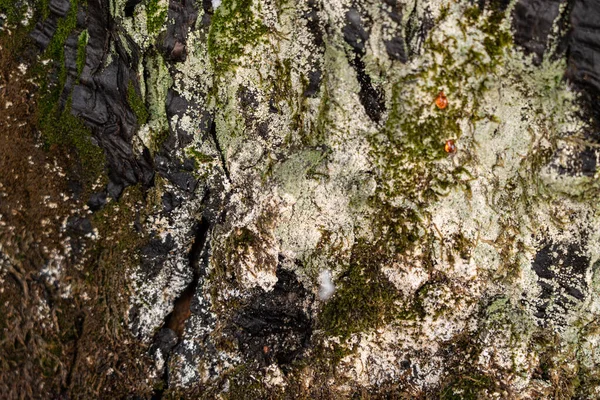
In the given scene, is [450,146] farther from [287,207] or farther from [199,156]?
[199,156]

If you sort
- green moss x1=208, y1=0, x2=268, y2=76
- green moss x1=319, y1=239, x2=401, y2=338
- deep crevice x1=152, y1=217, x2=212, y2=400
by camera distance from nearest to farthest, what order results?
green moss x1=208, y1=0, x2=268, y2=76, green moss x1=319, y1=239, x2=401, y2=338, deep crevice x1=152, y1=217, x2=212, y2=400

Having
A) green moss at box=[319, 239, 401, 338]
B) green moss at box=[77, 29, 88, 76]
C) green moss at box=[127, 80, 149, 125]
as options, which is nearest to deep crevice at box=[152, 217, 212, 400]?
green moss at box=[127, 80, 149, 125]

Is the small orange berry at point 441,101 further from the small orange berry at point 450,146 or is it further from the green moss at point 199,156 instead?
the green moss at point 199,156

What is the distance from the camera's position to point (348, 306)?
8.87ft

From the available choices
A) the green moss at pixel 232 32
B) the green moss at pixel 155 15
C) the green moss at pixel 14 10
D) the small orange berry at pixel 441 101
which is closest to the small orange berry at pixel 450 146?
the small orange berry at pixel 441 101

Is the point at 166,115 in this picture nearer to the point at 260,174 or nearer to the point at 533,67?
the point at 260,174

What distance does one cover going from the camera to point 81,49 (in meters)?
2.63

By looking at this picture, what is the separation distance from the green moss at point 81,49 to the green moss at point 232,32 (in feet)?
2.34

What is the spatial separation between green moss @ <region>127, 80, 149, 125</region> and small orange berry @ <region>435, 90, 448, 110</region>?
164 centimetres

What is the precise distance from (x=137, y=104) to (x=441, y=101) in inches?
67.3

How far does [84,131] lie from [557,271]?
9.18ft

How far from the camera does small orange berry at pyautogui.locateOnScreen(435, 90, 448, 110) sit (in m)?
2.43

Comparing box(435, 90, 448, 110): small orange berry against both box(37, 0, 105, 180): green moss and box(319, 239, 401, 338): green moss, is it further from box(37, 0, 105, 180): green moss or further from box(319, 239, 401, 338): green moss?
box(37, 0, 105, 180): green moss

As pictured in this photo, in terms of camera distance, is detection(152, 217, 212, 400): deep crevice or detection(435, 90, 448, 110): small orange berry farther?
detection(152, 217, 212, 400): deep crevice
